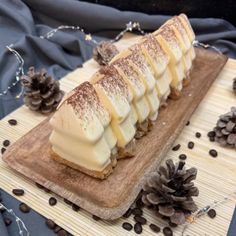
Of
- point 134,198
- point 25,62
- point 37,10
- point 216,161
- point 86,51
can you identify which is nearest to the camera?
point 134,198

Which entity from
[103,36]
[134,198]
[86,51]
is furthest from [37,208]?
[103,36]

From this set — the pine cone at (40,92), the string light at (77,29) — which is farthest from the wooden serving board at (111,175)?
the string light at (77,29)

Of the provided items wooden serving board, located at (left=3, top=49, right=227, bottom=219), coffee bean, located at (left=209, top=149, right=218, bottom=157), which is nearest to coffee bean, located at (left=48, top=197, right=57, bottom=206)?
wooden serving board, located at (left=3, top=49, right=227, bottom=219)

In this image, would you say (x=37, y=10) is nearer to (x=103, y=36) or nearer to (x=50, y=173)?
(x=103, y=36)

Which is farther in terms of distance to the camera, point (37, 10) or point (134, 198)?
point (37, 10)

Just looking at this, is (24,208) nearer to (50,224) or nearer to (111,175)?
(50,224)

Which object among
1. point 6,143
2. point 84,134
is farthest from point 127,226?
point 6,143

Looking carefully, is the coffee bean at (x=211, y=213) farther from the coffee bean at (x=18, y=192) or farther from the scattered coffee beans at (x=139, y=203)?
the coffee bean at (x=18, y=192)
